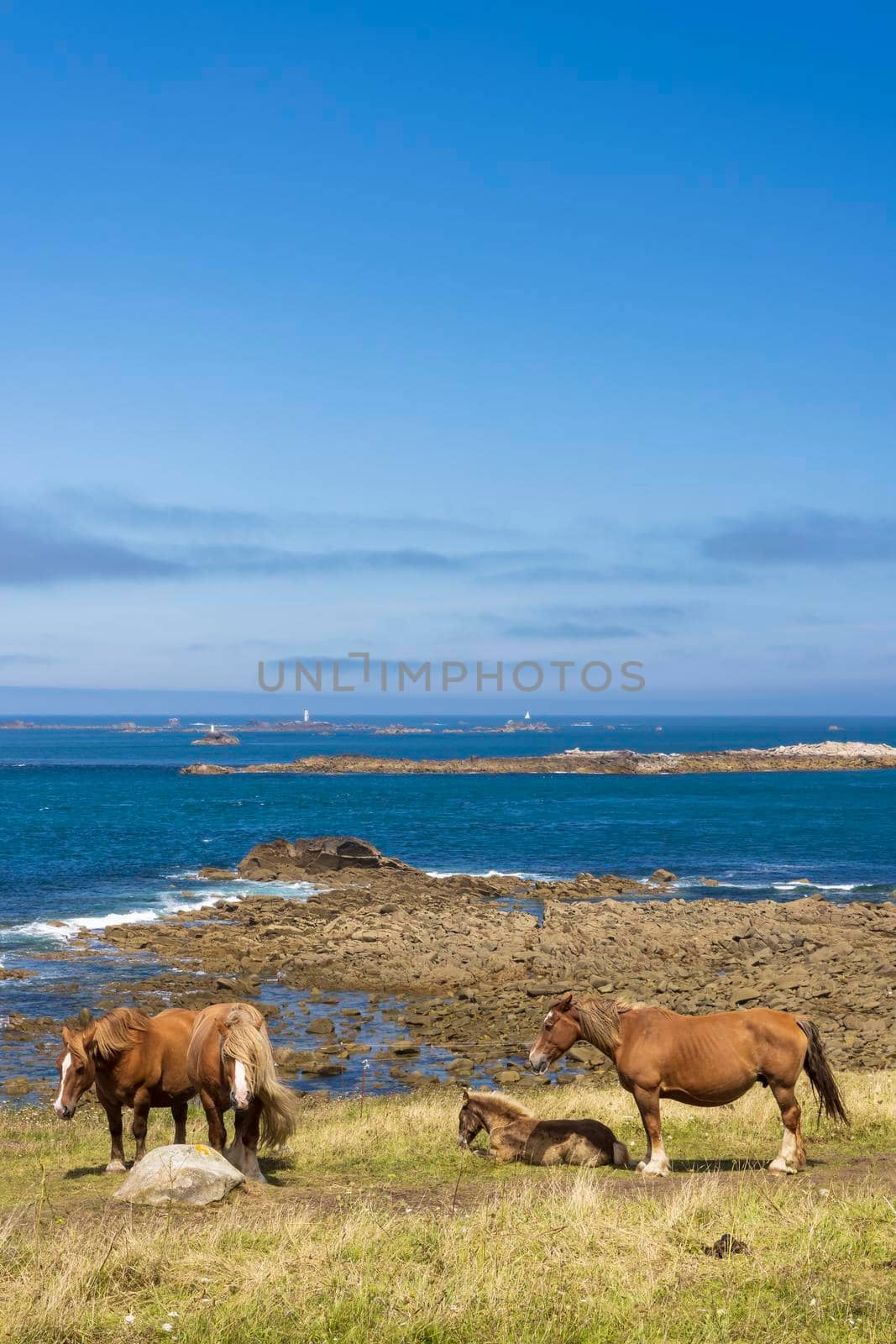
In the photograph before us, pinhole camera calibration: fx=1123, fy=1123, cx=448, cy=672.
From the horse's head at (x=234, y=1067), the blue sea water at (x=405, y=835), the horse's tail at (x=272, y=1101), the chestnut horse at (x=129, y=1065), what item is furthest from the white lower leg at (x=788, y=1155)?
the blue sea water at (x=405, y=835)

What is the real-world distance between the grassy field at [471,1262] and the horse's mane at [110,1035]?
56.7 inches

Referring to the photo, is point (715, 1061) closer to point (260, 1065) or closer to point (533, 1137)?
point (533, 1137)

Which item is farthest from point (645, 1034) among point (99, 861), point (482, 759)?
point (482, 759)

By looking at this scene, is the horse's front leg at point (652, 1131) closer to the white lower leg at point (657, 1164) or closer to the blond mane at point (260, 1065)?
the white lower leg at point (657, 1164)

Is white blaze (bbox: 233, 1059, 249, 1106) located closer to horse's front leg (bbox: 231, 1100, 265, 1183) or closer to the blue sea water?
horse's front leg (bbox: 231, 1100, 265, 1183)

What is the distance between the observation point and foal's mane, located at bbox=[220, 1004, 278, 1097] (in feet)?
37.9

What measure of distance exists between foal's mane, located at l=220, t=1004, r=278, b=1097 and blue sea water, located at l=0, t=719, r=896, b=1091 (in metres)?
19.4

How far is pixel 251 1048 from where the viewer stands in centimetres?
1164

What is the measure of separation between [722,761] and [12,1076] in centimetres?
15406

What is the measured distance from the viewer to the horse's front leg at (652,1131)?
40.0 feet

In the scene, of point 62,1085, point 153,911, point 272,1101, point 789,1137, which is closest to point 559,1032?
point 789,1137

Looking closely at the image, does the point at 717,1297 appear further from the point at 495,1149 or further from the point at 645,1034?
the point at 495,1149

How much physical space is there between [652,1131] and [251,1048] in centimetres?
445

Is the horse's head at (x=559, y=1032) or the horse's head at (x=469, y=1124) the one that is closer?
the horse's head at (x=559, y=1032)
